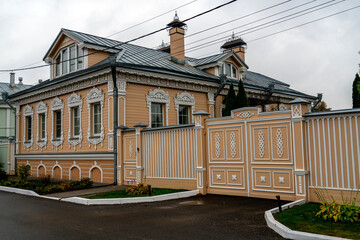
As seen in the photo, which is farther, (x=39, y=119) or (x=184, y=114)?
(x=39, y=119)

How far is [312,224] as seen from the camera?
246 inches

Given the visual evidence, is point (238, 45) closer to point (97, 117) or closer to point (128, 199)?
point (97, 117)

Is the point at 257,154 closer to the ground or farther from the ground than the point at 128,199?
farther from the ground

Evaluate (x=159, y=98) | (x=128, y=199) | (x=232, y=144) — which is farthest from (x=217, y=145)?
(x=159, y=98)

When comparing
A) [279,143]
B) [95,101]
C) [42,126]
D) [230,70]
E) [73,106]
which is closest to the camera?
[279,143]

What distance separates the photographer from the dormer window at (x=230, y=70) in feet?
69.2

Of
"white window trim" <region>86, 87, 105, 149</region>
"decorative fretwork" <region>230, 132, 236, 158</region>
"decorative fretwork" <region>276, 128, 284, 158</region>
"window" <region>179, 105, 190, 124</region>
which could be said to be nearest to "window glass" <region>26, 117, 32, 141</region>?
"white window trim" <region>86, 87, 105, 149</region>

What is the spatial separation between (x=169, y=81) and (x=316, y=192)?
10.1m

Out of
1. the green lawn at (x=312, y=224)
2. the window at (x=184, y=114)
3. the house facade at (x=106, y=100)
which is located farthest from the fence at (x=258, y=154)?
the window at (x=184, y=114)

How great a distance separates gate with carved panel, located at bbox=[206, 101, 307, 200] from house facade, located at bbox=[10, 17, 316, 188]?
8.91 ft

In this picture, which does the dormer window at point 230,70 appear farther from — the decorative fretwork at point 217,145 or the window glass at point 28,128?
the window glass at point 28,128

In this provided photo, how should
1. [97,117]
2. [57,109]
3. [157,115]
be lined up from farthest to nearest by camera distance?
[57,109] < [157,115] < [97,117]

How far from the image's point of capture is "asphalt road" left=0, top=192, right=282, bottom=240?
6.36 meters

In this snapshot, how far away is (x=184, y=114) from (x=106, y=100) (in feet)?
14.8
